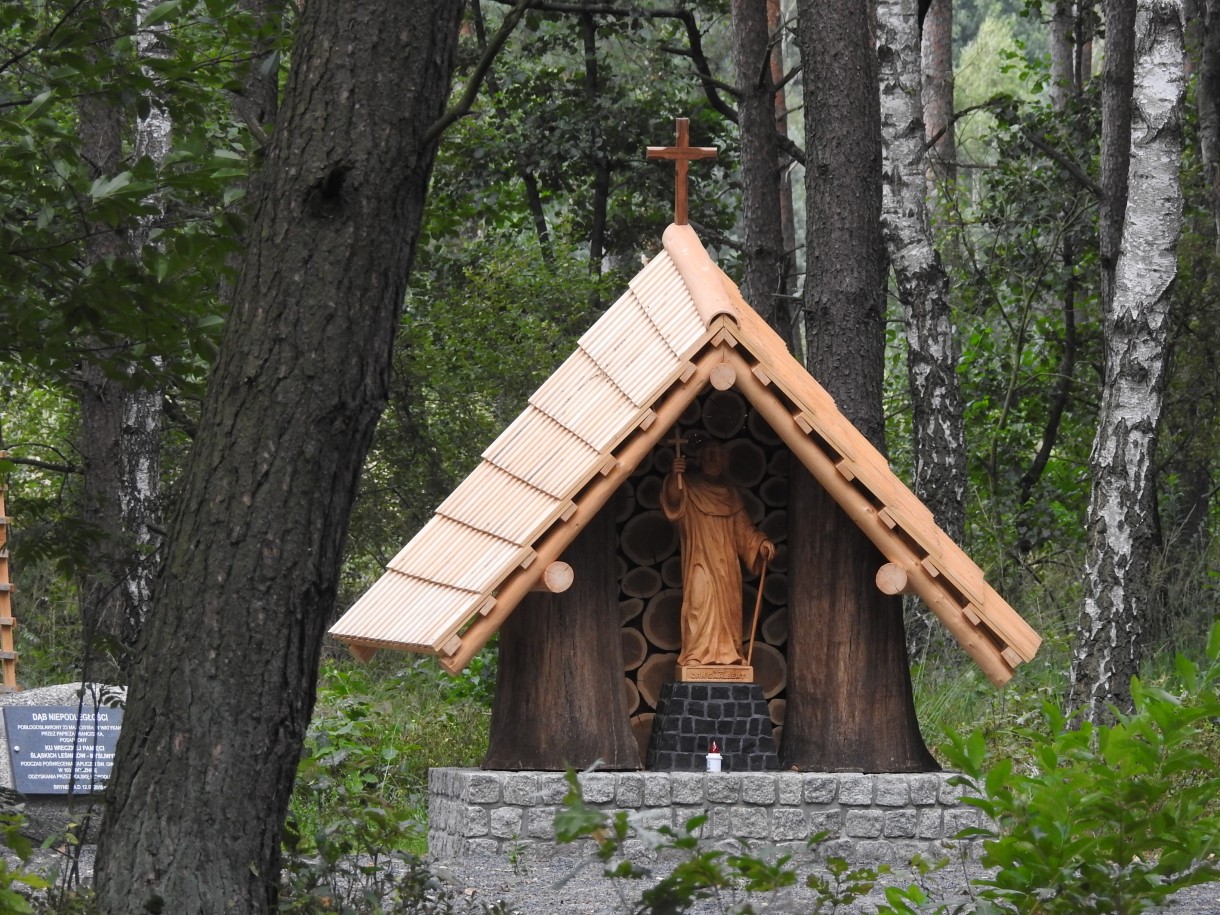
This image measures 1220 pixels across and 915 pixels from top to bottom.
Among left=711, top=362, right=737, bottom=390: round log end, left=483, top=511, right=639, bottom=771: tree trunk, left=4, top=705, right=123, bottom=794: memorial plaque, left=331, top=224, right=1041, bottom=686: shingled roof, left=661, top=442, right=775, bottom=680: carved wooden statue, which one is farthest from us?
left=4, top=705, right=123, bottom=794: memorial plaque

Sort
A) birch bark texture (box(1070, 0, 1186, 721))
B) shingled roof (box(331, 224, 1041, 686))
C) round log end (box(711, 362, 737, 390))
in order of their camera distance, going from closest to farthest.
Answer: shingled roof (box(331, 224, 1041, 686)) < round log end (box(711, 362, 737, 390)) < birch bark texture (box(1070, 0, 1186, 721))

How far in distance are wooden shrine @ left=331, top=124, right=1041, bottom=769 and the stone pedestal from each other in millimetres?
146

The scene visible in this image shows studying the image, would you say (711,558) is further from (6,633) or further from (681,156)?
(6,633)

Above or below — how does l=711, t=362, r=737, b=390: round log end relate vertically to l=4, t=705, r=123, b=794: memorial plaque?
above

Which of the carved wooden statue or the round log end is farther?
the carved wooden statue

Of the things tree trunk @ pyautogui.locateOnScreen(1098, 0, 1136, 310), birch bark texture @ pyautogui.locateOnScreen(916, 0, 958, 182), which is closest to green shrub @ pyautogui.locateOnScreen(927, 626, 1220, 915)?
tree trunk @ pyautogui.locateOnScreen(1098, 0, 1136, 310)

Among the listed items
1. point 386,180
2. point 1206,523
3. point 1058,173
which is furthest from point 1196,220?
point 386,180

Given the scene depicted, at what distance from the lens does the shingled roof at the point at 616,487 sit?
8.05 meters

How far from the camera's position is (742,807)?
8.65m

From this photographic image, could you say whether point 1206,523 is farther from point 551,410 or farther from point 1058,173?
point 551,410

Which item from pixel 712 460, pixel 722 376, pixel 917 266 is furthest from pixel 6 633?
pixel 722 376

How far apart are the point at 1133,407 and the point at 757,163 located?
23.7ft

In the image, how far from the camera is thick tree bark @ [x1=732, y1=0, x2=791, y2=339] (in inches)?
648

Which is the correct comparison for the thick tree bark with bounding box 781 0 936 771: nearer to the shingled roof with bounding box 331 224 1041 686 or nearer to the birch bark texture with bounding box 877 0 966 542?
the birch bark texture with bounding box 877 0 966 542
